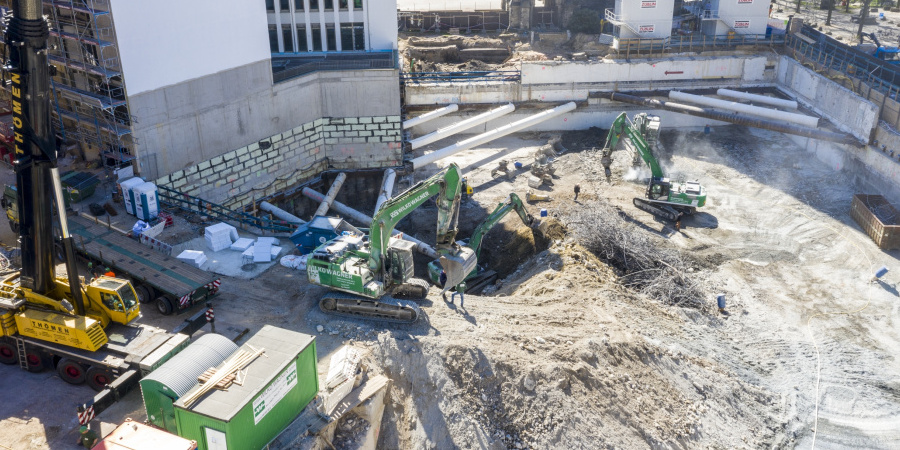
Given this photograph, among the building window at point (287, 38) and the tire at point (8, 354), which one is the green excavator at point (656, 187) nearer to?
the building window at point (287, 38)

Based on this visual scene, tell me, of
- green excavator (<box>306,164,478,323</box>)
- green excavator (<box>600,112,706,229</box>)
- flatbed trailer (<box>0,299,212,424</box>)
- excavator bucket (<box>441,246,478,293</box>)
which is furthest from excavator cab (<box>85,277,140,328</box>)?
green excavator (<box>600,112,706,229</box>)

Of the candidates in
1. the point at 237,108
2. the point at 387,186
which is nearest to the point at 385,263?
the point at 387,186

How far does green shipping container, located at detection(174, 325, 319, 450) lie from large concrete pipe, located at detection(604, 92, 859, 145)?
29.8 metres

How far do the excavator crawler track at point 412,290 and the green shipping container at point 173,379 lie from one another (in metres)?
7.40

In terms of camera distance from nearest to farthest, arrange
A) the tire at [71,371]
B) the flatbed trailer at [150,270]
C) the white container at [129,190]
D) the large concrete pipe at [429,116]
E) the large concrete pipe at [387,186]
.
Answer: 1. the tire at [71,371]
2. the flatbed trailer at [150,270]
3. the white container at [129,190]
4. the large concrete pipe at [387,186]
5. the large concrete pipe at [429,116]

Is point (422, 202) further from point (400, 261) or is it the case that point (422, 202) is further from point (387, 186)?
point (387, 186)

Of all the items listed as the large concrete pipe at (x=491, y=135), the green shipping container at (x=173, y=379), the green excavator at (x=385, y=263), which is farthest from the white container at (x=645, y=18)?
the green shipping container at (x=173, y=379)

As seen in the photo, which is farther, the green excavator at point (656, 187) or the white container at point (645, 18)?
the white container at point (645, 18)

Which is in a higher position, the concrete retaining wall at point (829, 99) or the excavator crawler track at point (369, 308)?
the concrete retaining wall at point (829, 99)

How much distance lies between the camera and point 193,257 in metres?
26.4

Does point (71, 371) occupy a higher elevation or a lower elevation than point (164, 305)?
lower

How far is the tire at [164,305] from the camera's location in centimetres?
2356

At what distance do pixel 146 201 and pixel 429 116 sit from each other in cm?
1707

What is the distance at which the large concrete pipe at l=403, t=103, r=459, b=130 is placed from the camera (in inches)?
1546
